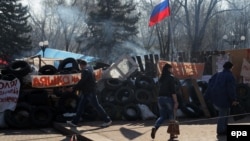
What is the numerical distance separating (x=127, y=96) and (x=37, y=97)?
3.12 metres

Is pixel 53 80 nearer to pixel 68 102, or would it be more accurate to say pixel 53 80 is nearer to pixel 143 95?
pixel 68 102

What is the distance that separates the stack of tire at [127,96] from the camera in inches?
575

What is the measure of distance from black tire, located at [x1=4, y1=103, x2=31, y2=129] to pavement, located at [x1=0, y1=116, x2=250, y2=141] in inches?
11.1

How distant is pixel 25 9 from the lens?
2216 inches

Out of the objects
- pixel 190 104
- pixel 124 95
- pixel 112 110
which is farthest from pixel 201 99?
pixel 112 110

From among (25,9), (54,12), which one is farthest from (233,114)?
(54,12)

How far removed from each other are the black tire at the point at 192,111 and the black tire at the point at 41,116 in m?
4.44

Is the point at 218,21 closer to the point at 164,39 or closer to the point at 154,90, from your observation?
the point at 164,39

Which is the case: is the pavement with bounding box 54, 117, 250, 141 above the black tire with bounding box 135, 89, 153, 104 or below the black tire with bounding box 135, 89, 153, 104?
below

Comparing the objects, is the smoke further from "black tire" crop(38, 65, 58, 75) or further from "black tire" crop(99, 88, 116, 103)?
"black tire" crop(99, 88, 116, 103)

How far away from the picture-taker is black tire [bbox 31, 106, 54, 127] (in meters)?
13.4

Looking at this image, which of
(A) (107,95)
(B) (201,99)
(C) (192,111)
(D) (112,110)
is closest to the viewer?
(D) (112,110)

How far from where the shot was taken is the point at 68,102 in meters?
14.4

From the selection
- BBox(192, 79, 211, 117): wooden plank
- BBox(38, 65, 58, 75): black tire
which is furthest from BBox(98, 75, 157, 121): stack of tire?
BBox(38, 65, 58, 75): black tire
